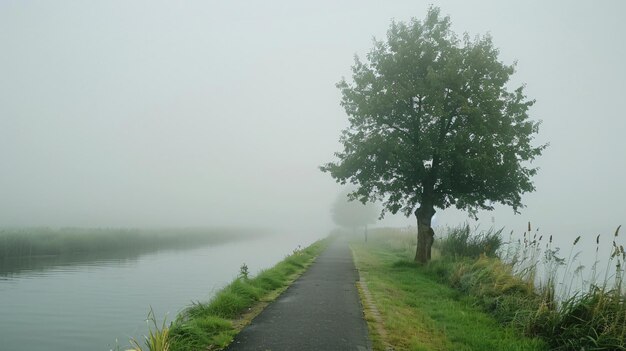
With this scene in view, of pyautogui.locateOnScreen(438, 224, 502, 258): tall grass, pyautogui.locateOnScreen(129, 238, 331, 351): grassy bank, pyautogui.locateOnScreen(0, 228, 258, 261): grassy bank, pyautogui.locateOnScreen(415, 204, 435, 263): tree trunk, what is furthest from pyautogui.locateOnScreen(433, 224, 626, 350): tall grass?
pyautogui.locateOnScreen(0, 228, 258, 261): grassy bank

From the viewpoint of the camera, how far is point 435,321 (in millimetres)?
8992

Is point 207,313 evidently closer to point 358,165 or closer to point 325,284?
point 325,284

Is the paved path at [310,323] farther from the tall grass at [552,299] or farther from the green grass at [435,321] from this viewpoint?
the tall grass at [552,299]

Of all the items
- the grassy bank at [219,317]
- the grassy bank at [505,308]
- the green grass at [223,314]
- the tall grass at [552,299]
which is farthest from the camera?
the grassy bank at [505,308]

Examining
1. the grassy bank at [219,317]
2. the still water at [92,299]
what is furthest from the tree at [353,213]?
the grassy bank at [219,317]

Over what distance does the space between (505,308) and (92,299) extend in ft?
45.4

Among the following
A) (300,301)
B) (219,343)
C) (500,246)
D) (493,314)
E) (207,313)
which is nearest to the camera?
(219,343)

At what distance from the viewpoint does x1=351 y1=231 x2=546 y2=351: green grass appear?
7285 millimetres

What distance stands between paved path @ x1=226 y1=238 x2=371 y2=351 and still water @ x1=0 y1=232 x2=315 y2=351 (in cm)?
242

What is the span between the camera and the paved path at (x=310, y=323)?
6.75 m

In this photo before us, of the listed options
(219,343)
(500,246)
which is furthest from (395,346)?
(500,246)

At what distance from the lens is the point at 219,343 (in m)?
6.73

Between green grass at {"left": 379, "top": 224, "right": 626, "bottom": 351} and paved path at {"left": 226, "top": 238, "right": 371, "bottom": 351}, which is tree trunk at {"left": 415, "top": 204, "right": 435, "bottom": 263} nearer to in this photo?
green grass at {"left": 379, "top": 224, "right": 626, "bottom": 351}

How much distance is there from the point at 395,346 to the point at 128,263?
2423cm
